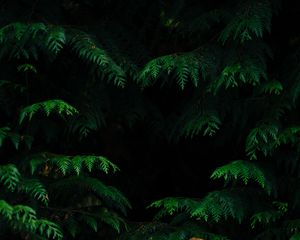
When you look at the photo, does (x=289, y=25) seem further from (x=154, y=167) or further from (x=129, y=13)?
(x=154, y=167)

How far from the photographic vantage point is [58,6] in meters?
4.03

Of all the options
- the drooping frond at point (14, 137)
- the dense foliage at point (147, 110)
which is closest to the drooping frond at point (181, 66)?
the dense foliage at point (147, 110)

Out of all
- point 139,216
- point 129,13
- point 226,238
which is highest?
point 129,13

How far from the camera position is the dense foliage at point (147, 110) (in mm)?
3285

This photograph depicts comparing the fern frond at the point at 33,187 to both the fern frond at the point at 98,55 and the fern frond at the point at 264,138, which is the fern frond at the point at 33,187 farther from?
the fern frond at the point at 264,138

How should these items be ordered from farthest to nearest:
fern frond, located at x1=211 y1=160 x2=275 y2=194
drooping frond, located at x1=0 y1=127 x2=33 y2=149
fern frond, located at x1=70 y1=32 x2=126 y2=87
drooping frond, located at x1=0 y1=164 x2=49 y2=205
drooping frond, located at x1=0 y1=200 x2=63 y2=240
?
fern frond, located at x1=70 y1=32 x2=126 y2=87 < drooping frond, located at x1=0 y1=127 x2=33 y2=149 < fern frond, located at x1=211 y1=160 x2=275 y2=194 < drooping frond, located at x1=0 y1=164 x2=49 y2=205 < drooping frond, located at x1=0 y1=200 x2=63 y2=240

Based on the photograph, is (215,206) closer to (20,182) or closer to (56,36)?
(20,182)

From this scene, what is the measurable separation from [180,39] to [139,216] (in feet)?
5.46

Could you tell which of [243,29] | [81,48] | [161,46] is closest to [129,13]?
[161,46]

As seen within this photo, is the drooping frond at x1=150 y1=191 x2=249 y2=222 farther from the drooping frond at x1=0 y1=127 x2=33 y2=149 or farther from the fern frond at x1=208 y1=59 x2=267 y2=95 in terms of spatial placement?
the drooping frond at x1=0 y1=127 x2=33 y2=149

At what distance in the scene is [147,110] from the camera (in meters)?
4.14

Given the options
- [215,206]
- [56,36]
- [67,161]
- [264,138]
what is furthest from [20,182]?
[264,138]

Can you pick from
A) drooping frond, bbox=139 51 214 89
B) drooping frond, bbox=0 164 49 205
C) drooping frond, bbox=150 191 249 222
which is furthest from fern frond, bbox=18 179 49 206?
drooping frond, bbox=139 51 214 89

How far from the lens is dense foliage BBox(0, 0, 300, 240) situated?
129 inches
